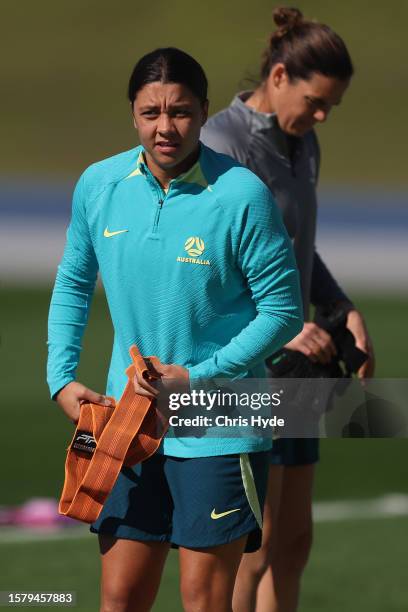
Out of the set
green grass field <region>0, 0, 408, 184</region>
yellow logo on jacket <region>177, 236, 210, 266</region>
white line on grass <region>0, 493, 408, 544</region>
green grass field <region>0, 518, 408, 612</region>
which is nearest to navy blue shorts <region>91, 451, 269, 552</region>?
yellow logo on jacket <region>177, 236, 210, 266</region>

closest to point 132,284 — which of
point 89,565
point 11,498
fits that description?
point 89,565

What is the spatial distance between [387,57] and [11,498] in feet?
145

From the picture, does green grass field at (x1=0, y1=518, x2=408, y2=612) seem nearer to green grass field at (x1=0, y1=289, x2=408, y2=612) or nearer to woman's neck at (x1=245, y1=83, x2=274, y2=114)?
green grass field at (x1=0, y1=289, x2=408, y2=612)

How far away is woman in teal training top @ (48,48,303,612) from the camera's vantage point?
3883mm

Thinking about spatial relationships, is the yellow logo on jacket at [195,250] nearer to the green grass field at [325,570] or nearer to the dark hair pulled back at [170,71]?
the dark hair pulled back at [170,71]

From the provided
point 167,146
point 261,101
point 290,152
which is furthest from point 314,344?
point 167,146

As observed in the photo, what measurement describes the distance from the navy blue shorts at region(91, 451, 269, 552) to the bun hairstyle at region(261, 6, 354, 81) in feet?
4.79

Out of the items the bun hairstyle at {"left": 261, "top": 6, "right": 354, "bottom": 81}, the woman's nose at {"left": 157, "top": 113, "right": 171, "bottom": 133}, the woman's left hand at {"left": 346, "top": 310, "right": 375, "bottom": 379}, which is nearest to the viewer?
the woman's nose at {"left": 157, "top": 113, "right": 171, "bottom": 133}

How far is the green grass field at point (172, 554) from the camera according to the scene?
621 centimetres

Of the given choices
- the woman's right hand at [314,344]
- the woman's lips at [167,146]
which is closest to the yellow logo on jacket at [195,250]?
the woman's lips at [167,146]

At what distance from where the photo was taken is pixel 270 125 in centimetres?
482

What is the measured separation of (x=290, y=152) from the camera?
4934mm

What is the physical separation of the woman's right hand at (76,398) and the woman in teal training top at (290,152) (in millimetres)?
1002

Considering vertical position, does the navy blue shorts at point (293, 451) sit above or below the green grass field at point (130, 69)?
above
